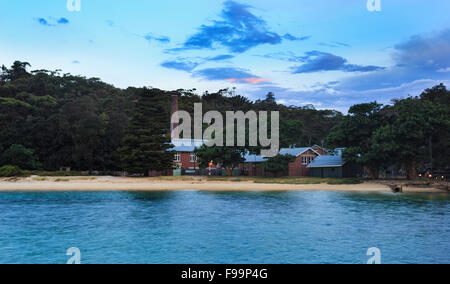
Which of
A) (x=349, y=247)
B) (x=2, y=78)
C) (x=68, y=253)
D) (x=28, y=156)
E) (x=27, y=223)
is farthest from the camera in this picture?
(x=2, y=78)

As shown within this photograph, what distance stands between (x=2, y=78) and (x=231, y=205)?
7786 centimetres

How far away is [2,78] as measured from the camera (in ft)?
289

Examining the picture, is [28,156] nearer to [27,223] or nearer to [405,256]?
[27,223]

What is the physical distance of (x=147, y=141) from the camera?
197 ft

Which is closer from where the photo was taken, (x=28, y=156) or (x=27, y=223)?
(x=27, y=223)

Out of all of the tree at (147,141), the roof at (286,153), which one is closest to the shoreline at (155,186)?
the tree at (147,141)

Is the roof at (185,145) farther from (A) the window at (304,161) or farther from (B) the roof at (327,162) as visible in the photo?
(B) the roof at (327,162)

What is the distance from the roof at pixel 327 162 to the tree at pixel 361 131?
3.65m

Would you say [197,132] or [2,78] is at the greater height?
[2,78]

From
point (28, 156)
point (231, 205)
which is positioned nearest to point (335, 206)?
point (231, 205)

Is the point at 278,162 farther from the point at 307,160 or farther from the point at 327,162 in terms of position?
the point at 327,162

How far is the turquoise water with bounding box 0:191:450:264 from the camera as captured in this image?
1627 cm

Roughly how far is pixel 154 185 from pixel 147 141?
432 inches
